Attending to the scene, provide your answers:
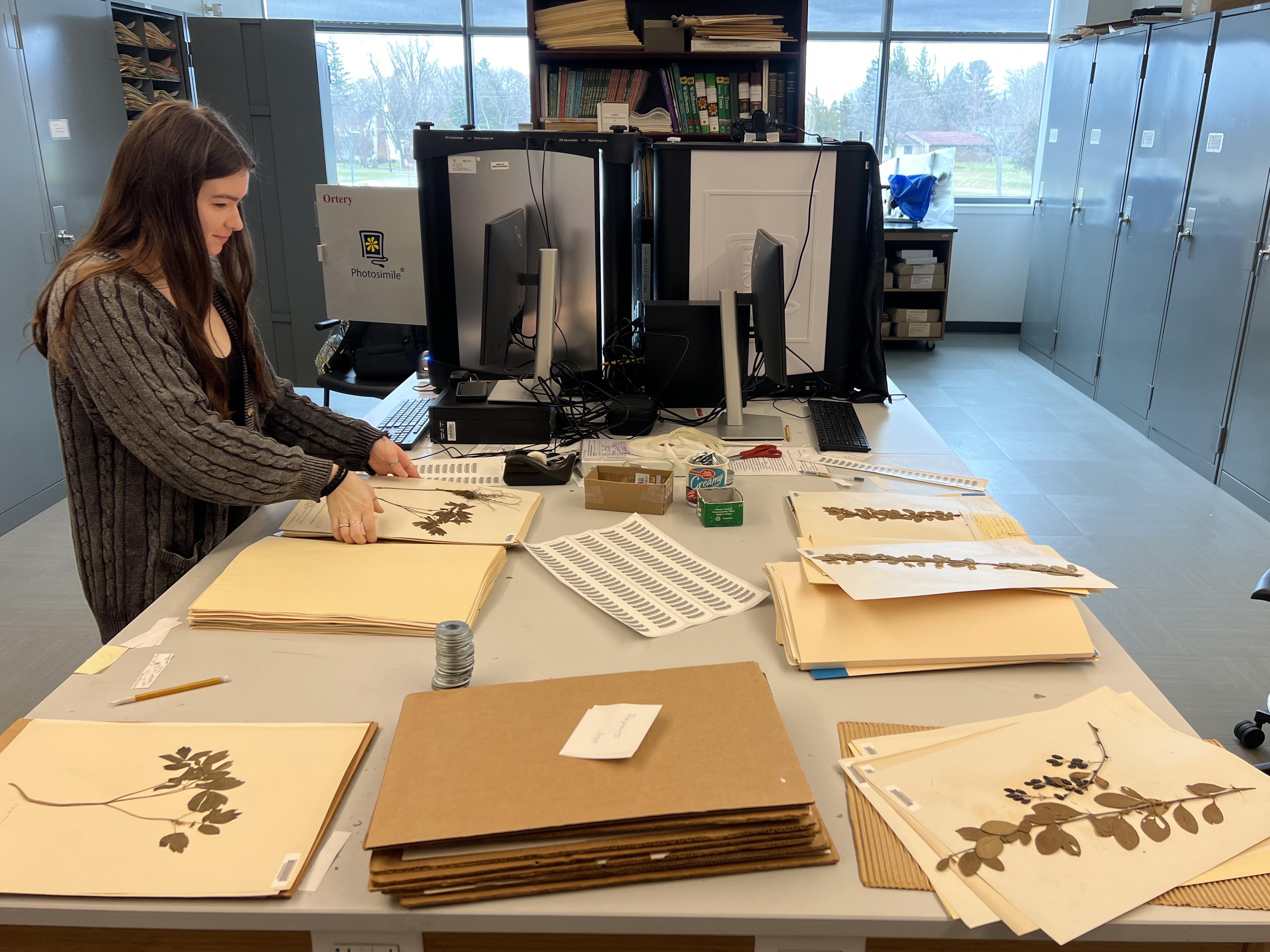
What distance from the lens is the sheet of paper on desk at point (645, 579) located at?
51.7 inches

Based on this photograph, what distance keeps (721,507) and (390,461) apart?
644 mm

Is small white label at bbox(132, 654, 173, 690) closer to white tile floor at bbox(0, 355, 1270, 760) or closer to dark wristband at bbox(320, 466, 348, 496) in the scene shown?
dark wristband at bbox(320, 466, 348, 496)

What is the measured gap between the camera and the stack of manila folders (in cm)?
127

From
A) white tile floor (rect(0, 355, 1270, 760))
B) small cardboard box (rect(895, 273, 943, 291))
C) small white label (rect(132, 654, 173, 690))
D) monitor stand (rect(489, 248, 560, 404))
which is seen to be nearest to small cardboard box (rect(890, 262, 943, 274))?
small cardboard box (rect(895, 273, 943, 291))

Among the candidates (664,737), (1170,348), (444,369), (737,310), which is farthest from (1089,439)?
(664,737)

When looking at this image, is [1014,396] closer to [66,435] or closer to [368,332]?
[368,332]

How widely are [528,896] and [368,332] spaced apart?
3232mm

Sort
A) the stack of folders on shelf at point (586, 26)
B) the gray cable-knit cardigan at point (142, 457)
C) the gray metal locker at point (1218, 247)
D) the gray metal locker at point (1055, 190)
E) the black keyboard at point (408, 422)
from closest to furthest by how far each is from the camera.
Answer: the gray cable-knit cardigan at point (142, 457) < the black keyboard at point (408, 422) < the gray metal locker at point (1218, 247) < the stack of folders on shelf at point (586, 26) < the gray metal locker at point (1055, 190)

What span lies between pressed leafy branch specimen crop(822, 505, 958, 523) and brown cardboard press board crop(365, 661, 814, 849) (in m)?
0.61

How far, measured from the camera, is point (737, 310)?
223 cm

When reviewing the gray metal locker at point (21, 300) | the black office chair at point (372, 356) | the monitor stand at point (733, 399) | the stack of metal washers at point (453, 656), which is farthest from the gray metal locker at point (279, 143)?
the stack of metal washers at point (453, 656)

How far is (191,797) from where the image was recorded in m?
0.92

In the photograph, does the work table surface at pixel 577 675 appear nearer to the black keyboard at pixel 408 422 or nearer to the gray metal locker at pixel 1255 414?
the black keyboard at pixel 408 422

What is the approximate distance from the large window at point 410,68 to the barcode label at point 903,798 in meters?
6.00
